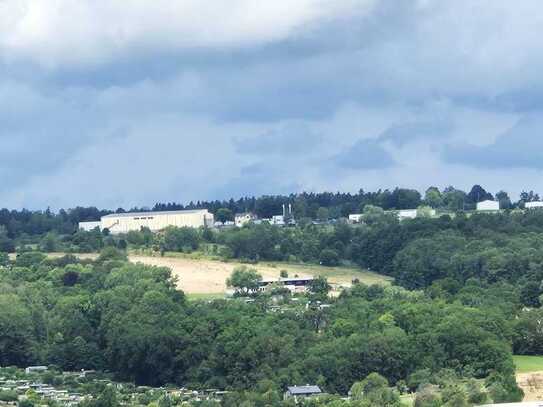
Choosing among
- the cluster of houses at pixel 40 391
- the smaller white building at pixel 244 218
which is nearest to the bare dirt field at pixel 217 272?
the cluster of houses at pixel 40 391

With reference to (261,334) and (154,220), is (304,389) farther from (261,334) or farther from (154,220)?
(154,220)

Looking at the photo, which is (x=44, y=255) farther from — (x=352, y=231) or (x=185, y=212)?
(x=185, y=212)

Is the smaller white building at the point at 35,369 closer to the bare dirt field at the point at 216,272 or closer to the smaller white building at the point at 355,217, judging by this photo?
the bare dirt field at the point at 216,272

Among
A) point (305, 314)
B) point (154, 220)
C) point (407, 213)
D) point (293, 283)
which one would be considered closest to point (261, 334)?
point (305, 314)

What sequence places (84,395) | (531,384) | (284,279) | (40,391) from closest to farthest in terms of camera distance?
(531,384) → (84,395) → (40,391) → (284,279)

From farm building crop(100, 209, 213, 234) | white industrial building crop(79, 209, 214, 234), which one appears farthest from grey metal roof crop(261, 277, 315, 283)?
farm building crop(100, 209, 213, 234)

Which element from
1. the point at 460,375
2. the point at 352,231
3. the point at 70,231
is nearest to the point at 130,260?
the point at 352,231

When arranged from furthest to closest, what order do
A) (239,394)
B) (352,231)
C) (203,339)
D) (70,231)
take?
1. (70,231)
2. (352,231)
3. (203,339)
4. (239,394)
